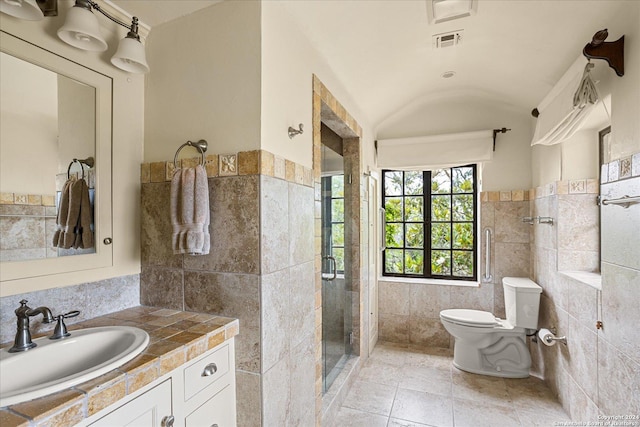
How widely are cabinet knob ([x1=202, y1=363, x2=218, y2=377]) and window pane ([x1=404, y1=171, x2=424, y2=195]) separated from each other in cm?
294

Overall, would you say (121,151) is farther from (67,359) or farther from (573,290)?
(573,290)

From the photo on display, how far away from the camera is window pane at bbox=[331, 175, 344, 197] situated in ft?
8.22

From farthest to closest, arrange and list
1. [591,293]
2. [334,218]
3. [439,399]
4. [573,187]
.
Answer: [334,218]
[439,399]
[573,187]
[591,293]

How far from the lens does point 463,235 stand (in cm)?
339

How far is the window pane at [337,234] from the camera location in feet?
8.27

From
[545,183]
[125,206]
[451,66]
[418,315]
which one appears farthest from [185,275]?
[545,183]

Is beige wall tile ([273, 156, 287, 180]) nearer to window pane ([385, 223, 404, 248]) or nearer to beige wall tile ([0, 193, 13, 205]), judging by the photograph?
beige wall tile ([0, 193, 13, 205])

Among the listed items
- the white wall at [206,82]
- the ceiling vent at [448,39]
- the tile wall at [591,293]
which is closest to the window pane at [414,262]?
the tile wall at [591,293]

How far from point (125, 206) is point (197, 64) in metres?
0.76

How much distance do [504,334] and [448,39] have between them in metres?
2.38

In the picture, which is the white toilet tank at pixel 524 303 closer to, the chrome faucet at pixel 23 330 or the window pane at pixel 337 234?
the window pane at pixel 337 234

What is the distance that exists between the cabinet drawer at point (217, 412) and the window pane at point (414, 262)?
269 cm

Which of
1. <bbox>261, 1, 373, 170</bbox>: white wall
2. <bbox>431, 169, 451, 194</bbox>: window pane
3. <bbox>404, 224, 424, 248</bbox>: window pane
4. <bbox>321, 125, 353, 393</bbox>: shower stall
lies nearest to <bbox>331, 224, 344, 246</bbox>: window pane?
<bbox>321, 125, 353, 393</bbox>: shower stall

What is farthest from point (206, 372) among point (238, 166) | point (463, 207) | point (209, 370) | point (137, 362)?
point (463, 207)
